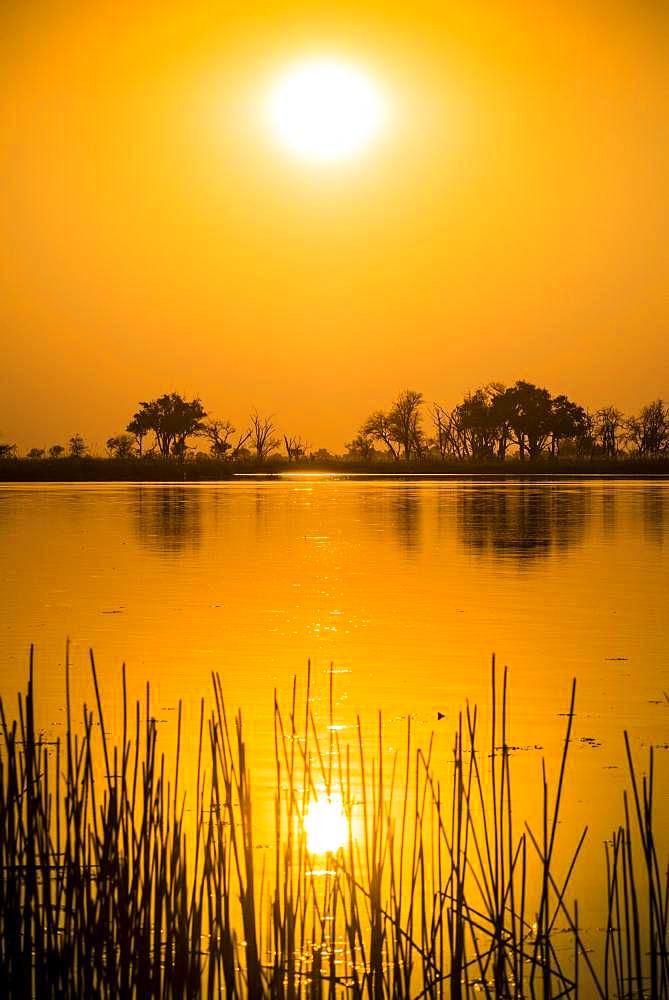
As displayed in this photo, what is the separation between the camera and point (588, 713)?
10.1 metres

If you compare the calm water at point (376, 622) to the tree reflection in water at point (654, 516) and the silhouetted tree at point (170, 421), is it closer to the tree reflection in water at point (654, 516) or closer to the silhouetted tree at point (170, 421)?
the tree reflection in water at point (654, 516)

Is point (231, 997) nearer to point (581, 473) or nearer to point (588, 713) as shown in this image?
point (588, 713)

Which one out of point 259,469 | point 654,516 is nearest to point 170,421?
point 259,469

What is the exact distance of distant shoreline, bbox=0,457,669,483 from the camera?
308ft

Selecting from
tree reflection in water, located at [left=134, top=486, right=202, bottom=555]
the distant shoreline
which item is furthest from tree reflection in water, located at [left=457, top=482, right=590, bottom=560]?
the distant shoreline

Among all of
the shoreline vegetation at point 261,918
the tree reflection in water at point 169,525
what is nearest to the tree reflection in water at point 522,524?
the tree reflection in water at point 169,525

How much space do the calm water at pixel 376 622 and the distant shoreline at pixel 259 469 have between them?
62.5 meters

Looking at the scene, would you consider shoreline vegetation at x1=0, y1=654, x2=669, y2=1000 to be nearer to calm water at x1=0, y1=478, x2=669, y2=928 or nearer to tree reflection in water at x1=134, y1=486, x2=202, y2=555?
calm water at x1=0, y1=478, x2=669, y2=928

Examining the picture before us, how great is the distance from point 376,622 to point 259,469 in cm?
9882

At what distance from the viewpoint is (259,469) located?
114 meters

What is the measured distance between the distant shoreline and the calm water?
205 feet

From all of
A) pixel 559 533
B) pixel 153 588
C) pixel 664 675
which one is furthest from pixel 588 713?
pixel 559 533

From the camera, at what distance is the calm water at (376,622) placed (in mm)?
9922

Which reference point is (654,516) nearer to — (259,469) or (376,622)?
(376,622)
